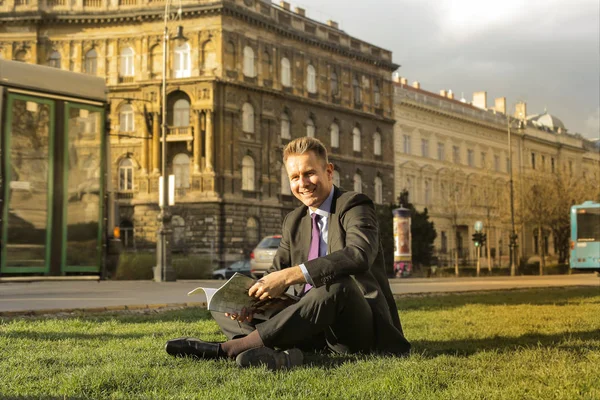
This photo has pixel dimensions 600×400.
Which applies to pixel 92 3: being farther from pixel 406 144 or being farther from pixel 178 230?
pixel 406 144

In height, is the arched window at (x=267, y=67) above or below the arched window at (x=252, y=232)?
above

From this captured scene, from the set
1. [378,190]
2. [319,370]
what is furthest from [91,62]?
[319,370]

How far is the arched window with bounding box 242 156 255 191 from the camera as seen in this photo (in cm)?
4694

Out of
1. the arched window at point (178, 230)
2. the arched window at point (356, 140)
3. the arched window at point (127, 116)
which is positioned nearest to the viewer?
the arched window at point (178, 230)

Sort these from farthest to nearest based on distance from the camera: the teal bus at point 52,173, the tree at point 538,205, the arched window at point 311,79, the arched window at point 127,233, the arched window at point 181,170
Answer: the tree at point 538,205 < the arched window at point 311,79 < the arched window at point 127,233 < the arched window at point 181,170 < the teal bus at point 52,173

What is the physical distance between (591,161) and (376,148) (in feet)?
143

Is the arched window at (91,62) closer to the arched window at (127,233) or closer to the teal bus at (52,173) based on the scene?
the arched window at (127,233)

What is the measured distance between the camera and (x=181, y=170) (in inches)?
1802

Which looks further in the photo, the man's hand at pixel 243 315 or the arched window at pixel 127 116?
the arched window at pixel 127 116

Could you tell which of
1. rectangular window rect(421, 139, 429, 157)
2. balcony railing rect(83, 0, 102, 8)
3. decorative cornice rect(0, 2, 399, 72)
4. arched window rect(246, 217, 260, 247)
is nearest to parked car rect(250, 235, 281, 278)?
arched window rect(246, 217, 260, 247)

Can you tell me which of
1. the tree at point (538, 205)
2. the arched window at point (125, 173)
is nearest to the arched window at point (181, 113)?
the arched window at point (125, 173)

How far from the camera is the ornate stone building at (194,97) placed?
45031mm

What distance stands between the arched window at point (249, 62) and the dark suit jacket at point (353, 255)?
141 ft

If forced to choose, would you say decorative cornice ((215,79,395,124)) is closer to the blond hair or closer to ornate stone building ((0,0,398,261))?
ornate stone building ((0,0,398,261))
